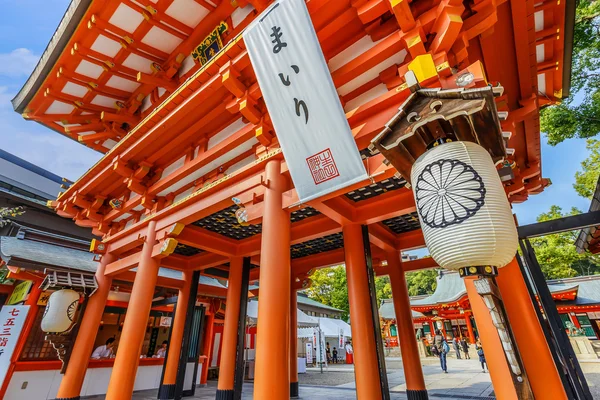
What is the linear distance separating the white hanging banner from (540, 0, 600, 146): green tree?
9.05m

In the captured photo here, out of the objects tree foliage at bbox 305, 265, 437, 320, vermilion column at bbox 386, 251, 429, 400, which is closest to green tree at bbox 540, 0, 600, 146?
vermilion column at bbox 386, 251, 429, 400

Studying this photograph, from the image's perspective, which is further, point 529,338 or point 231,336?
point 231,336

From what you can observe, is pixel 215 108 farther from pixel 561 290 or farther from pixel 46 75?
pixel 561 290

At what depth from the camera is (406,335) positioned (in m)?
6.21

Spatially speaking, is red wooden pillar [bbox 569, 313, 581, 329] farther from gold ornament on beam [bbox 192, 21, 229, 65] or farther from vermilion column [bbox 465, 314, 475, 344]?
gold ornament on beam [bbox 192, 21, 229, 65]

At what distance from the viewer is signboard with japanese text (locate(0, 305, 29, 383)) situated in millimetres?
6664

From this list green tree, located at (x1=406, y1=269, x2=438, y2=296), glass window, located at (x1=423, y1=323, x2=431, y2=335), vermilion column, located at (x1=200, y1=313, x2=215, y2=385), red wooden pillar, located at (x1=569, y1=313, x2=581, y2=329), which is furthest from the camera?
green tree, located at (x1=406, y1=269, x2=438, y2=296)

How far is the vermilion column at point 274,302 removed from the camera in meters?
3.11

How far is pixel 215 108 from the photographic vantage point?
4.72 m

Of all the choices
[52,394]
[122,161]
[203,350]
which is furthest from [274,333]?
[203,350]

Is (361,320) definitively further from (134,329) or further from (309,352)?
(309,352)

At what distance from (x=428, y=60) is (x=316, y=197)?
1.82m

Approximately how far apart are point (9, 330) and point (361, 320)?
8330 mm

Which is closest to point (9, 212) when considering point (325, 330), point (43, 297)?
point (43, 297)
